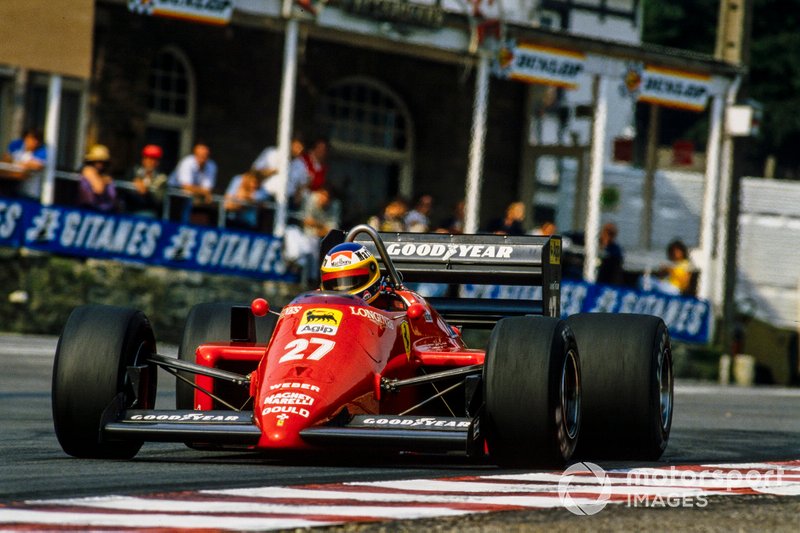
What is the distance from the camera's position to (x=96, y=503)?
6586mm

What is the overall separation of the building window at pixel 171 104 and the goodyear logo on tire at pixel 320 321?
15.7 meters

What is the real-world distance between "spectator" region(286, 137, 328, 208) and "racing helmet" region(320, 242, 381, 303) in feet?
40.2

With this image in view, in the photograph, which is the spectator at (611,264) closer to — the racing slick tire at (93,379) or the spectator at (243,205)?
the spectator at (243,205)

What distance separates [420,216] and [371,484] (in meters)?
15.4

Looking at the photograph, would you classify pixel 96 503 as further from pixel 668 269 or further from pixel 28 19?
pixel 668 269

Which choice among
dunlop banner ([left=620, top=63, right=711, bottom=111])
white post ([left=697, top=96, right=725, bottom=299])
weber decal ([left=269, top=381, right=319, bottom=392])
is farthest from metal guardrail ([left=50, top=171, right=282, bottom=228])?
weber decal ([left=269, top=381, right=319, bottom=392])

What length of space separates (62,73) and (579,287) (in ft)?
25.8

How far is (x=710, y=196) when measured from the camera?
27.4 m

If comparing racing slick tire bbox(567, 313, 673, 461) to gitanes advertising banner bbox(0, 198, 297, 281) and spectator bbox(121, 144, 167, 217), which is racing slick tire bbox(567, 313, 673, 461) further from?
spectator bbox(121, 144, 167, 217)

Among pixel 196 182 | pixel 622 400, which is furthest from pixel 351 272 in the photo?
pixel 196 182

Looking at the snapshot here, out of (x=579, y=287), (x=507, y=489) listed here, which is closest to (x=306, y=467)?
(x=507, y=489)

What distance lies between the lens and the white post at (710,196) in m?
27.1

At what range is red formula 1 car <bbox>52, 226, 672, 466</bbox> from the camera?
27.4ft

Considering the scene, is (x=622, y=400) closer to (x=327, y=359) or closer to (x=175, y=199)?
(x=327, y=359)
